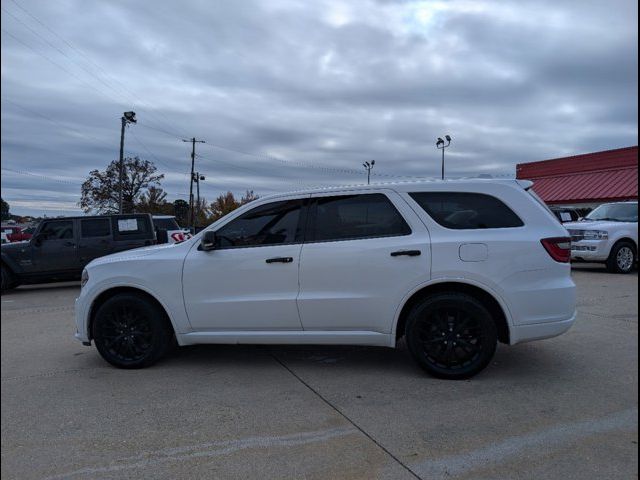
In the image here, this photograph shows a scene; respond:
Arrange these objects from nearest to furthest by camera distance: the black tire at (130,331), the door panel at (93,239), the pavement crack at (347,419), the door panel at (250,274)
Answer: the pavement crack at (347,419), the door panel at (250,274), the black tire at (130,331), the door panel at (93,239)

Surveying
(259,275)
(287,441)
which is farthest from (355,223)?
(287,441)

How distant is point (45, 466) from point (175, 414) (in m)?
0.95

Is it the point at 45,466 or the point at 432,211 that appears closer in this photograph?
the point at 45,466

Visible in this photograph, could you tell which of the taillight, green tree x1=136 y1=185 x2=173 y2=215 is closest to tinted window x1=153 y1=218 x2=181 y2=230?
the taillight

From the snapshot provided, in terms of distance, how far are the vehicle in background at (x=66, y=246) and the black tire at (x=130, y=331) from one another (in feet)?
26.2

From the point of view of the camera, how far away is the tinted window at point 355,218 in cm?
458

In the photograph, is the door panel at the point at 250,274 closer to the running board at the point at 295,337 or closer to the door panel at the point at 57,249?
the running board at the point at 295,337

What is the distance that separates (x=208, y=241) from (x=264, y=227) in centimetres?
54

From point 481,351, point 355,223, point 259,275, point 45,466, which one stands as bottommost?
point 45,466

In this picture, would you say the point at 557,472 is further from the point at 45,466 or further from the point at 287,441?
the point at 45,466

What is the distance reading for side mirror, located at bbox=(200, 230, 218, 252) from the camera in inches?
186

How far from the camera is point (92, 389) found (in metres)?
4.39

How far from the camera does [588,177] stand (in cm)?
2809

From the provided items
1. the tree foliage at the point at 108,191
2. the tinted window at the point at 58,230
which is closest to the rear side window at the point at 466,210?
the tinted window at the point at 58,230
